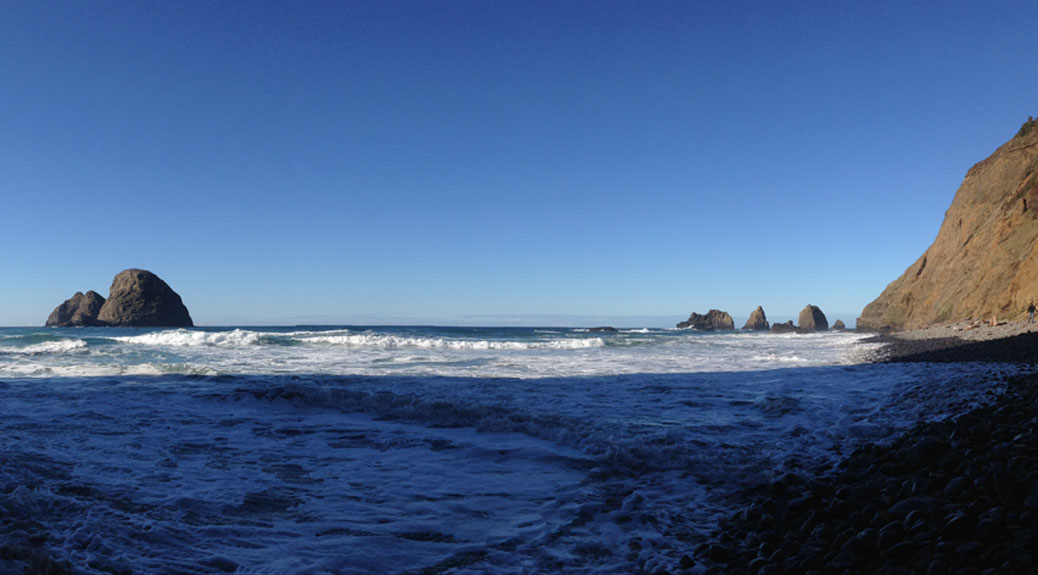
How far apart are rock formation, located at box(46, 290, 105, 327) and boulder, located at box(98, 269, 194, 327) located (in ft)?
8.97

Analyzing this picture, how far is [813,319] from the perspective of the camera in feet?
292

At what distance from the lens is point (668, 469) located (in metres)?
5.26

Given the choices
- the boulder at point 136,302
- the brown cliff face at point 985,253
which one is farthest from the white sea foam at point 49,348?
the boulder at point 136,302

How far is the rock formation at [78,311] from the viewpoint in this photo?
284ft

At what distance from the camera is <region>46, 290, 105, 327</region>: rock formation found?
86.5 metres

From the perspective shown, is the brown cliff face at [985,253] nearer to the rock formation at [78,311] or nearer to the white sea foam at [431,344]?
the white sea foam at [431,344]

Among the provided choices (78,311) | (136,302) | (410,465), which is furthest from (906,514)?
(78,311)

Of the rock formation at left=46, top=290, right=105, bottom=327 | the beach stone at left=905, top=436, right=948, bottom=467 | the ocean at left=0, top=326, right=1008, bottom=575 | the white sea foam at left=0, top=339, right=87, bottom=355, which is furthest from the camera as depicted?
the rock formation at left=46, top=290, right=105, bottom=327

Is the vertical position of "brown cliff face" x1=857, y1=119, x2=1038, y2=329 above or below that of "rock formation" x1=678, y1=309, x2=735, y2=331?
above

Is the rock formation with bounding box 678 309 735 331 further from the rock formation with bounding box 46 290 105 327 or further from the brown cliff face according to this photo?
the rock formation with bounding box 46 290 105 327

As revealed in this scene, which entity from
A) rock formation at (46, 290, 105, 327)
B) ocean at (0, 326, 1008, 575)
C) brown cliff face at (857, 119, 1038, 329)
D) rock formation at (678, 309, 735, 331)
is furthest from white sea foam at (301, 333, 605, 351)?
rock formation at (46, 290, 105, 327)

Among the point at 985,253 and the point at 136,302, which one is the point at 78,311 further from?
the point at 985,253

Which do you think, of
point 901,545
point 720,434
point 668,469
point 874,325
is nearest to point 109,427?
point 668,469

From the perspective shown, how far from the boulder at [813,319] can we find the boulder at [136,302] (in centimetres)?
10544
